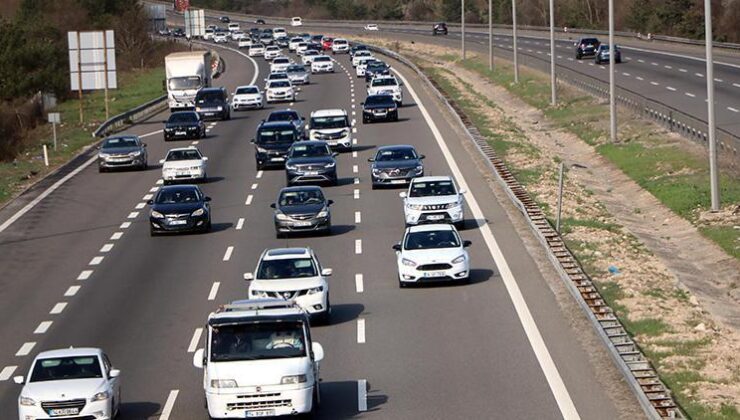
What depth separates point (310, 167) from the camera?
54.7m

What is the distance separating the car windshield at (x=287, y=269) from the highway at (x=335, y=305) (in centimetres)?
132

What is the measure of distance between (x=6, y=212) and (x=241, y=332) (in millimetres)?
30048

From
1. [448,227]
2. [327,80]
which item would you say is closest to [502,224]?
[448,227]

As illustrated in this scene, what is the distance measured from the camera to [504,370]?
27578 mm

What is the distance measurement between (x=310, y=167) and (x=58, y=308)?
787 inches

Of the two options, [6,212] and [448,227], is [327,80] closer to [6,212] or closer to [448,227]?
[6,212]

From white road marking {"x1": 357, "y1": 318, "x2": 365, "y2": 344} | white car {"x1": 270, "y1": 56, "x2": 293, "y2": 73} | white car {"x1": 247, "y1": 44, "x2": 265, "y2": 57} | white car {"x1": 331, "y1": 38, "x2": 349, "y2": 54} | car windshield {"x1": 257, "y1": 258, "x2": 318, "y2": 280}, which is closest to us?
white road marking {"x1": 357, "y1": 318, "x2": 365, "y2": 344}

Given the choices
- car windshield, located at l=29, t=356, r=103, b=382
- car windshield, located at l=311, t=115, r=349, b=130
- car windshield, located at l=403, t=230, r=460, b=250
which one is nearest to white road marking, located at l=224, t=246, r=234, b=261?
car windshield, located at l=403, t=230, r=460, b=250

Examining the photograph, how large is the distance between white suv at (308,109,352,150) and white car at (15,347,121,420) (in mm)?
39736

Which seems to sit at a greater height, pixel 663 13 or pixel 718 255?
pixel 663 13

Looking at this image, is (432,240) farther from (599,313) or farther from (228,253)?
(228,253)

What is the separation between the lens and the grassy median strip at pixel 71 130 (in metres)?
61.5

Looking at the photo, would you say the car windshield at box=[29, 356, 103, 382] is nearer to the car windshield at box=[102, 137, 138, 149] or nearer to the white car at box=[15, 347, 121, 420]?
the white car at box=[15, 347, 121, 420]

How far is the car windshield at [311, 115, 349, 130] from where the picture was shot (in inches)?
2557
